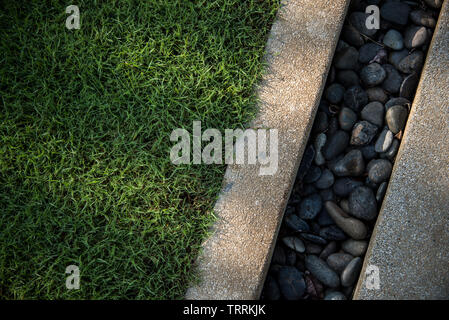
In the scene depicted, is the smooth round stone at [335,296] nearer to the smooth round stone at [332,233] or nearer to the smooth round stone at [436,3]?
the smooth round stone at [332,233]

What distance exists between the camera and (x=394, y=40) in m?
2.17

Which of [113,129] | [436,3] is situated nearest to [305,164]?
[113,129]

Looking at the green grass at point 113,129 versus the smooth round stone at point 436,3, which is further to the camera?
the smooth round stone at point 436,3

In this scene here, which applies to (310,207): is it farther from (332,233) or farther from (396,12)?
(396,12)

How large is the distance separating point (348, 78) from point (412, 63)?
1.33 feet

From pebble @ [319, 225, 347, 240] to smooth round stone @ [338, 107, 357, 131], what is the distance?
2.08 ft

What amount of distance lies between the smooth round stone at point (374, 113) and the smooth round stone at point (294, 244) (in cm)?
89

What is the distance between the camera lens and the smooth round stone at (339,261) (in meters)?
1.93

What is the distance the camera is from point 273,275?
1.96 meters

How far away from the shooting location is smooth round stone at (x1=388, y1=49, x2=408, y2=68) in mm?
2157

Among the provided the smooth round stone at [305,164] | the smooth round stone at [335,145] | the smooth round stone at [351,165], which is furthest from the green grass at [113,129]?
the smooth round stone at [351,165]

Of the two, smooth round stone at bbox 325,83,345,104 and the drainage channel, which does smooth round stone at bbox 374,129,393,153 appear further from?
smooth round stone at bbox 325,83,345,104

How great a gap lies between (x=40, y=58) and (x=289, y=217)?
1830 mm
